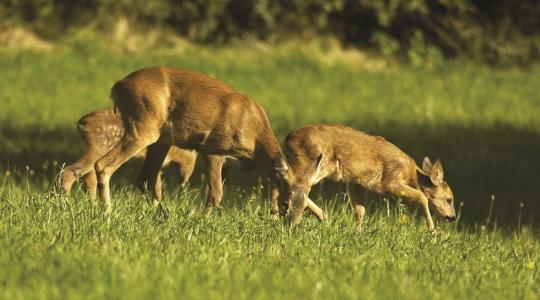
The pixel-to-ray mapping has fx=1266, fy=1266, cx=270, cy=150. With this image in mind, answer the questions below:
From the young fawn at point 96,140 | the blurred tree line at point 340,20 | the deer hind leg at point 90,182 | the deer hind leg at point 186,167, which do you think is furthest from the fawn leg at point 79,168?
the blurred tree line at point 340,20

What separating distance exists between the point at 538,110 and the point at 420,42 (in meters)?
4.23

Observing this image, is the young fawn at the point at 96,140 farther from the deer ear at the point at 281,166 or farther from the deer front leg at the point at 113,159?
the deer ear at the point at 281,166

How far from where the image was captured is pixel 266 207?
9.80m

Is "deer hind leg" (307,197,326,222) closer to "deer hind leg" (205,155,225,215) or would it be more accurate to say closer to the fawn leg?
"deer hind leg" (205,155,225,215)

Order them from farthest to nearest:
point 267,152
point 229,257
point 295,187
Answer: point 267,152 < point 295,187 < point 229,257

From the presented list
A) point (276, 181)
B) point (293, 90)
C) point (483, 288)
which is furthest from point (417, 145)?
point (483, 288)

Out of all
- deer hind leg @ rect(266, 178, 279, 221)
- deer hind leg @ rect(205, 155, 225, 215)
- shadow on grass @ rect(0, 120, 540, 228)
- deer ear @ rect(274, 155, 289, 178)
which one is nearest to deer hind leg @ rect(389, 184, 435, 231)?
shadow on grass @ rect(0, 120, 540, 228)

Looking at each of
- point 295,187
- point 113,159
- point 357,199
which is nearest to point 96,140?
point 113,159

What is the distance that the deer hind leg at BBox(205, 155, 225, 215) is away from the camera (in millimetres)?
9969

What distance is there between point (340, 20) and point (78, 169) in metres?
12.5

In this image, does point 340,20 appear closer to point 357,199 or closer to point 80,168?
point 357,199

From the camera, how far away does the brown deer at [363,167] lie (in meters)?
10.5

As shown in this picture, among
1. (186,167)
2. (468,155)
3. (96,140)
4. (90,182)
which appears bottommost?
(468,155)

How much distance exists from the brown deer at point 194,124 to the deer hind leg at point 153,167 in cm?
40
